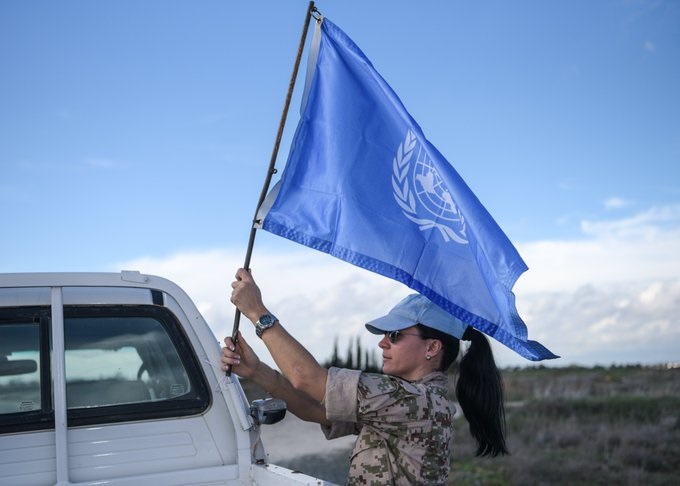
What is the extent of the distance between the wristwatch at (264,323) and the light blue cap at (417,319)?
481 millimetres

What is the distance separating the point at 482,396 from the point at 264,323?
108cm

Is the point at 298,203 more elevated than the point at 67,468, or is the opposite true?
the point at 298,203

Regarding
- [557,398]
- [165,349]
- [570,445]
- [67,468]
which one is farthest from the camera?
[557,398]

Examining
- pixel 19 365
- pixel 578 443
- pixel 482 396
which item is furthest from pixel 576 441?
pixel 19 365

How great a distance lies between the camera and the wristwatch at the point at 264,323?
134 inches

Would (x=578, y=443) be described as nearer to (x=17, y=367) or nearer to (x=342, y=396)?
(x=342, y=396)

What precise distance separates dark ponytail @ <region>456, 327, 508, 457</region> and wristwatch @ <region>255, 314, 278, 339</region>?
954 millimetres

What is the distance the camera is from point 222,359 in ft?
12.2

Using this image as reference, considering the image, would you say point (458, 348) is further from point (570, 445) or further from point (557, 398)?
point (557, 398)

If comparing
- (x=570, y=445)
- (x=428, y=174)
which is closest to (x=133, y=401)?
(x=428, y=174)

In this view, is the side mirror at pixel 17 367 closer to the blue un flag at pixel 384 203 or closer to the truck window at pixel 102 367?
the truck window at pixel 102 367

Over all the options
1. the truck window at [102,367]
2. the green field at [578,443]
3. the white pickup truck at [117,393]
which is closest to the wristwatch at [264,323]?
the white pickup truck at [117,393]

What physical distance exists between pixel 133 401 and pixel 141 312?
420 mm

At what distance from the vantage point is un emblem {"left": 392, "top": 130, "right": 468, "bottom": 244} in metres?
3.87
